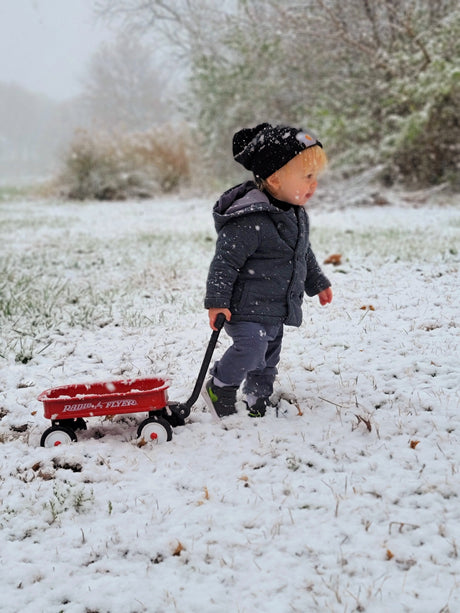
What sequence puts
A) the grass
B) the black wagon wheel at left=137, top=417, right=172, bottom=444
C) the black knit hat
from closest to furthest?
1. the black knit hat
2. the black wagon wheel at left=137, top=417, right=172, bottom=444
3. the grass

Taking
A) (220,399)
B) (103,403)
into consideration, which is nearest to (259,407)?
(220,399)

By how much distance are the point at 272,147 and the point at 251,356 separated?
109 centimetres

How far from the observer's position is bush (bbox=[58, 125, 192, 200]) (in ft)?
52.0

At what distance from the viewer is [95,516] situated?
2.23 meters

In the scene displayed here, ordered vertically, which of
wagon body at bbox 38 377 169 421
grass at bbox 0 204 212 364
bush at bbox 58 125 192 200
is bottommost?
wagon body at bbox 38 377 169 421

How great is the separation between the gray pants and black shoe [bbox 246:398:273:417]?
4 cm

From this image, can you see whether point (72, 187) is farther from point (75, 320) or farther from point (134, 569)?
point (134, 569)

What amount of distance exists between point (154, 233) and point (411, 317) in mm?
5986

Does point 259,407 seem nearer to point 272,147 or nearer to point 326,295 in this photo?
point 326,295

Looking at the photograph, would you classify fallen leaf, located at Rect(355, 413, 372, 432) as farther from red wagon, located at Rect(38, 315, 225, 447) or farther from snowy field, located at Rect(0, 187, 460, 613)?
red wagon, located at Rect(38, 315, 225, 447)

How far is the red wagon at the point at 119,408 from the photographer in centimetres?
271

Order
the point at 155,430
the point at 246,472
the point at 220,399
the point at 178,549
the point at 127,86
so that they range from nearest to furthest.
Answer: the point at 178,549 < the point at 246,472 < the point at 155,430 < the point at 220,399 < the point at 127,86

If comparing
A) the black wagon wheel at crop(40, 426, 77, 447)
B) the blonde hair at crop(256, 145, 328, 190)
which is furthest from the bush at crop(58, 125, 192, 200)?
the black wagon wheel at crop(40, 426, 77, 447)

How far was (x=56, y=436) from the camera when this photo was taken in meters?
2.76
